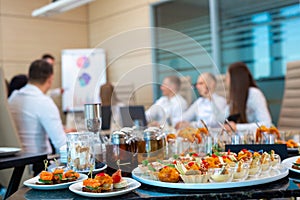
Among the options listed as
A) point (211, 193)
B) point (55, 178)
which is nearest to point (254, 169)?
point (211, 193)

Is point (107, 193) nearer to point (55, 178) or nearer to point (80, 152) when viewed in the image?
point (55, 178)

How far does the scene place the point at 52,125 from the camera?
2.71 m

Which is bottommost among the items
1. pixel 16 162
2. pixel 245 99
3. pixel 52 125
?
pixel 16 162

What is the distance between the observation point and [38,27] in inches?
264

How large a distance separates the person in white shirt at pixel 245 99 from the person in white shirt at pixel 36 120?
1426 mm

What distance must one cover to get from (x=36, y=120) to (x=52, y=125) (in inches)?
5.0

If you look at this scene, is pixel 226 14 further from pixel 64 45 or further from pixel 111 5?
pixel 64 45

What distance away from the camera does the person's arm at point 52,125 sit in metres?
2.69

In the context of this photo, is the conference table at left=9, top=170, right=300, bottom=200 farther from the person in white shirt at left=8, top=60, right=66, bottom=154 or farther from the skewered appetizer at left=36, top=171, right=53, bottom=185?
the person in white shirt at left=8, top=60, right=66, bottom=154

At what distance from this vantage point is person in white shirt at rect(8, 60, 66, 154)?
107 inches

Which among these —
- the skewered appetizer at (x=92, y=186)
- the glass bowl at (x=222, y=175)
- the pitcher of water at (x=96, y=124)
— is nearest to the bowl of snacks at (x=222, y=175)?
the glass bowl at (x=222, y=175)

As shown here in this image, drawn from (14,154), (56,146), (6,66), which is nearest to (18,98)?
(56,146)

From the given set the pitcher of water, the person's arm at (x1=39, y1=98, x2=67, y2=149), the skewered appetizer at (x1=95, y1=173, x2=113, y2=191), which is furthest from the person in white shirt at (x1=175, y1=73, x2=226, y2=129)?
the skewered appetizer at (x1=95, y1=173, x2=113, y2=191)

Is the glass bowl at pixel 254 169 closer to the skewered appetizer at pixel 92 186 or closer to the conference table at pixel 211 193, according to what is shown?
the conference table at pixel 211 193
